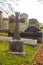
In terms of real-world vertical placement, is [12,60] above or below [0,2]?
below

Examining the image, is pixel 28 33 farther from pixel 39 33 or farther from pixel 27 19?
pixel 27 19

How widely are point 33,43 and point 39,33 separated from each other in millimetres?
2376

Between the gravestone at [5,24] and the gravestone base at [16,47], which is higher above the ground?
the gravestone at [5,24]

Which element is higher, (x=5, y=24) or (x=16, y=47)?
(x=5, y=24)

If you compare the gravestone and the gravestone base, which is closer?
the gravestone base

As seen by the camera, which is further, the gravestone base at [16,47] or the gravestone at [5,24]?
the gravestone at [5,24]

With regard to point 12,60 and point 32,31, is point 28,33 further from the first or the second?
point 12,60

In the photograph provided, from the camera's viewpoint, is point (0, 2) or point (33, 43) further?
point (33, 43)

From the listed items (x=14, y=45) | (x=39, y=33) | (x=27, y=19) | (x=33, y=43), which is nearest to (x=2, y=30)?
(x=27, y=19)

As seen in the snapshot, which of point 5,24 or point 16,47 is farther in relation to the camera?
point 5,24

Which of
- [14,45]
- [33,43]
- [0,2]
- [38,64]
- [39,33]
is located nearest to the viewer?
[0,2]

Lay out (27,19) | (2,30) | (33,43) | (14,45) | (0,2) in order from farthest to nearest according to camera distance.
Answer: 1. (27,19)
2. (2,30)
3. (33,43)
4. (14,45)
5. (0,2)

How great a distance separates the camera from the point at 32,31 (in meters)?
16.4

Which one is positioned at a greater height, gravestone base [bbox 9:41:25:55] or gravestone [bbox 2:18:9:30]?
gravestone [bbox 2:18:9:30]
